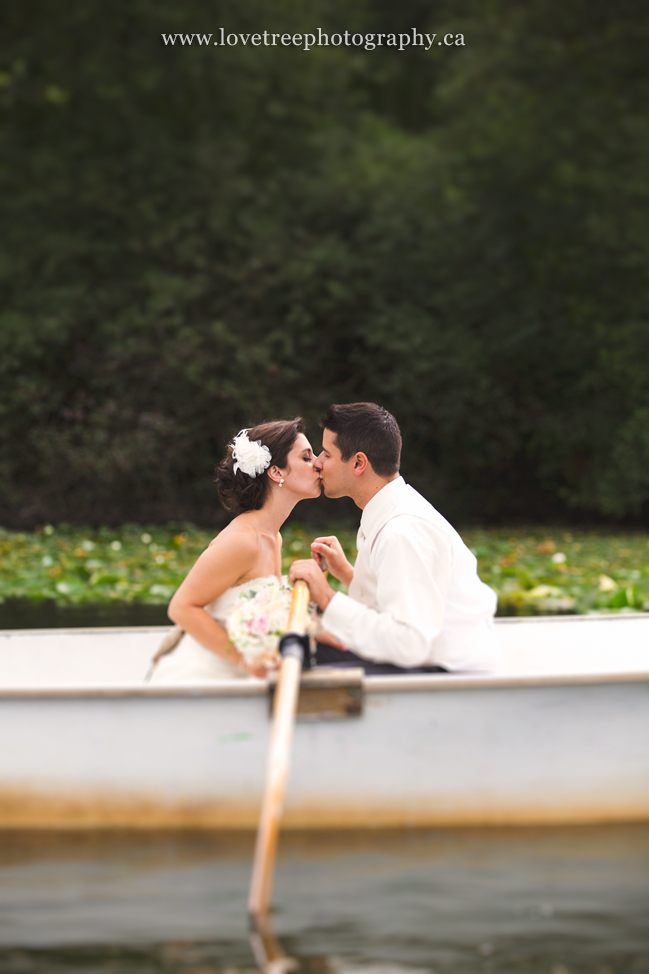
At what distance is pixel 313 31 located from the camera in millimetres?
13281

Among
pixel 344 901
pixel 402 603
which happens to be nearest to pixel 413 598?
pixel 402 603

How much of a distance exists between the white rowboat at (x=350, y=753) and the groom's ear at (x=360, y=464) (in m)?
Result: 0.64

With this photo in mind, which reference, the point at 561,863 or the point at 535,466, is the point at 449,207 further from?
the point at 561,863

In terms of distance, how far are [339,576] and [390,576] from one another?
0.51 m

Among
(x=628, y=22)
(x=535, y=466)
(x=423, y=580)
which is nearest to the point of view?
(x=423, y=580)

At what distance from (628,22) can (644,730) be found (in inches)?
467

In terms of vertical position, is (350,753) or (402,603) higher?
(402,603)

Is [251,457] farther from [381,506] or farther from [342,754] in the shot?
[342,754]

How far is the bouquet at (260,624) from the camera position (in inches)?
131

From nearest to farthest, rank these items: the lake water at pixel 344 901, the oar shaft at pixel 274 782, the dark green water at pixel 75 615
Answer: the lake water at pixel 344 901, the oar shaft at pixel 274 782, the dark green water at pixel 75 615

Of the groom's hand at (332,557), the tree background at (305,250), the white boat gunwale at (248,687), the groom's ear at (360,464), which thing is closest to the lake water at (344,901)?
the white boat gunwale at (248,687)

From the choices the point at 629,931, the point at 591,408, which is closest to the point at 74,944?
the point at 629,931

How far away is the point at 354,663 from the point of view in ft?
11.7

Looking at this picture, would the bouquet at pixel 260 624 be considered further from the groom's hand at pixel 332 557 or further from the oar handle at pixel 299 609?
the groom's hand at pixel 332 557
